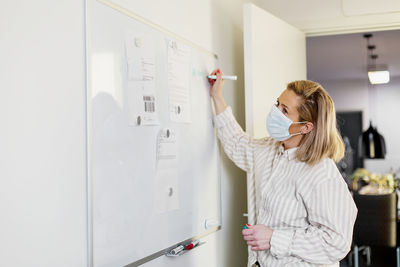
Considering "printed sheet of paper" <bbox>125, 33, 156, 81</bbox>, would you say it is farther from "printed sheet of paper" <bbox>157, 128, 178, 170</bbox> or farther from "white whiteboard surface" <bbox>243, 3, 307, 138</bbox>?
"white whiteboard surface" <bbox>243, 3, 307, 138</bbox>

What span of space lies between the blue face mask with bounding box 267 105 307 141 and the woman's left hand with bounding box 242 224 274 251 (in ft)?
1.17

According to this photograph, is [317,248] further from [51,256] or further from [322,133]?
[51,256]

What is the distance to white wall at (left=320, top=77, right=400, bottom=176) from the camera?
8.02 metres

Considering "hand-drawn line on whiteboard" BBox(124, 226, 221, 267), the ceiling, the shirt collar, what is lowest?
"hand-drawn line on whiteboard" BBox(124, 226, 221, 267)

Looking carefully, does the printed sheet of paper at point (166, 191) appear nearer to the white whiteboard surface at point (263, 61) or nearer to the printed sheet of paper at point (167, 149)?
the printed sheet of paper at point (167, 149)

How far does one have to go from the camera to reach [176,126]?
69.3 inches

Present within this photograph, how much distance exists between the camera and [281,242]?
64.6 inches

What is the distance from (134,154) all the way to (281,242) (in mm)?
635

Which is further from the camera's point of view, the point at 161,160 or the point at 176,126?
the point at 176,126

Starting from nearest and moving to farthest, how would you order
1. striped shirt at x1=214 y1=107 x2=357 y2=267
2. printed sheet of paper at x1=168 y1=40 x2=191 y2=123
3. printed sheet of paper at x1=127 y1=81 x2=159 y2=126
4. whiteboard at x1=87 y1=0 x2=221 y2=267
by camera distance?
1. whiteboard at x1=87 y1=0 x2=221 y2=267
2. printed sheet of paper at x1=127 y1=81 x2=159 y2=126
3. striped shirt at x1=214 y1=107 x2=357 y2=267
4. printed sheet of paper at x1=168 y1=40 x2=191 y2=123

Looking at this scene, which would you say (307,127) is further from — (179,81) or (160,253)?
(160,253)

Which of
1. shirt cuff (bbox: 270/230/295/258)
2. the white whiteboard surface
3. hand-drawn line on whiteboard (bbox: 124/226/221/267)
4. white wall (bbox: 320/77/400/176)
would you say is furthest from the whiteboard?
white wall (bbox: 320/77/400/176)

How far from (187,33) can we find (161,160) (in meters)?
0.60

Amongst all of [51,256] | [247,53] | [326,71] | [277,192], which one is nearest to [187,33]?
[247,53]
